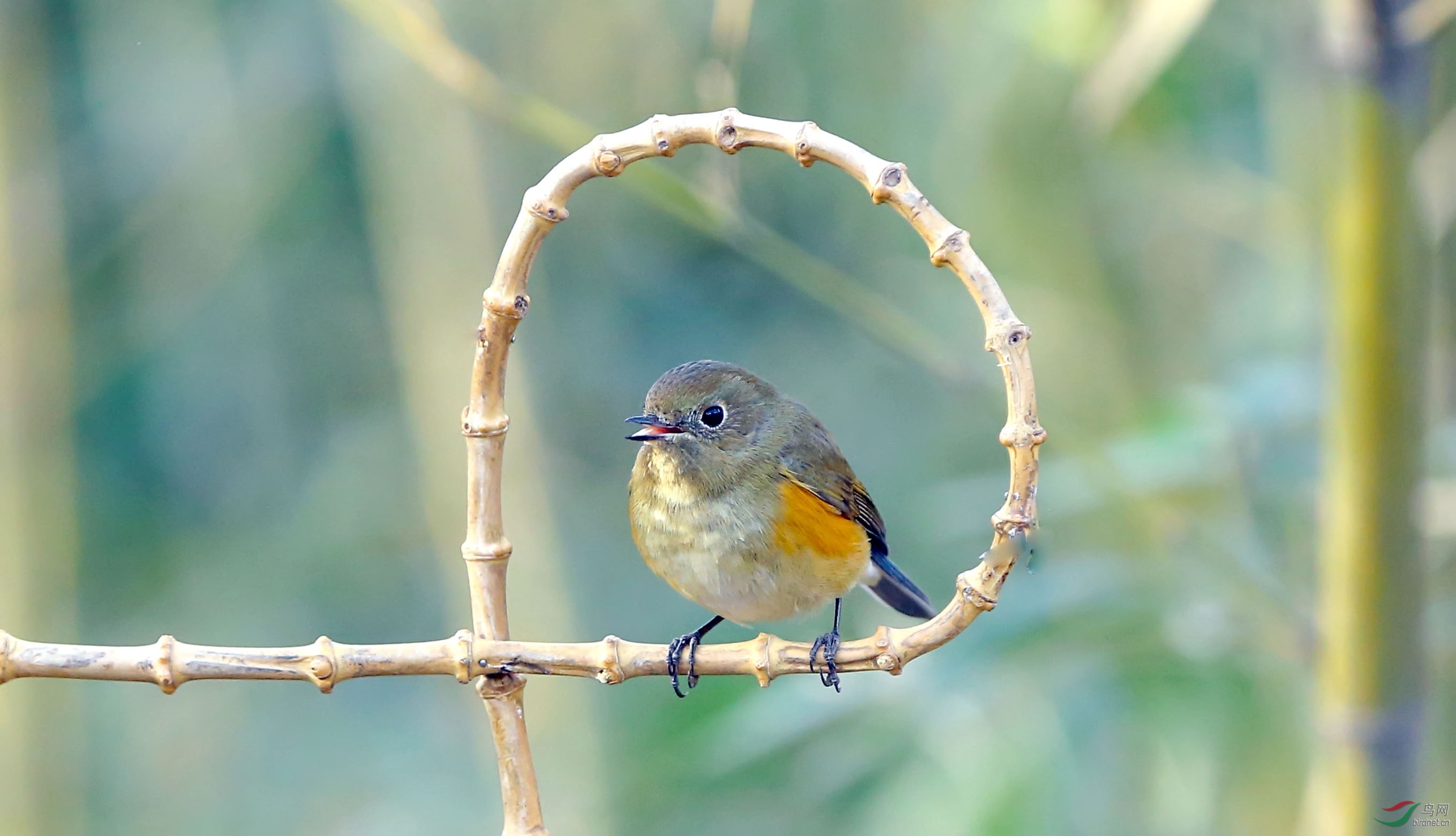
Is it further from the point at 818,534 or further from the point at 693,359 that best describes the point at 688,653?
the point at 693,359

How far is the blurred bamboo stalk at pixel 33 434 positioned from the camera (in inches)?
144

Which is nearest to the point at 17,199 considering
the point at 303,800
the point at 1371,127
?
the point at 303,800

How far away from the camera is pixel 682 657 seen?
5.63 feet

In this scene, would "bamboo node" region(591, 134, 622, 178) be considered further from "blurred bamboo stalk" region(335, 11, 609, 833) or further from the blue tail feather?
"blurred bamboo stalk" region(335, 11, 609, 833)

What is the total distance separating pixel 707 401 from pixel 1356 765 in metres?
1.26

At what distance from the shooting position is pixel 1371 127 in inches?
67.5

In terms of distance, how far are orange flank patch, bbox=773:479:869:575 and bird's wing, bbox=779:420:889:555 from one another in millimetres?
38

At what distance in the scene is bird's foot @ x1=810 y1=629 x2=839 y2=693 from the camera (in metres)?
1.40

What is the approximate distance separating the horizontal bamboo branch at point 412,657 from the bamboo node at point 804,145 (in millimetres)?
406

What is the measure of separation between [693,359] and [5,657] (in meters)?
3.10

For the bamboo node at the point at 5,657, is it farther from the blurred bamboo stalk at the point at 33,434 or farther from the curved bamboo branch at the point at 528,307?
the blurred bamboo stalk at the point at 33,434

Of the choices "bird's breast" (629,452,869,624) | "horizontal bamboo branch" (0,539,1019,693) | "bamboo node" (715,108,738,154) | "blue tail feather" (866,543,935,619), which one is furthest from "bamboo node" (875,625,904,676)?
"blue tail feather" (866,543,935,619)

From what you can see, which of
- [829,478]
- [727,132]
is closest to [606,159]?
Answer: [727,132]

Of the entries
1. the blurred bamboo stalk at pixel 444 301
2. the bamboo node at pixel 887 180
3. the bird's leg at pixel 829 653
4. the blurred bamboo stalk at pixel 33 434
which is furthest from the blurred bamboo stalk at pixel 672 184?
the blurred bamboo stalk at pixel 33 434
